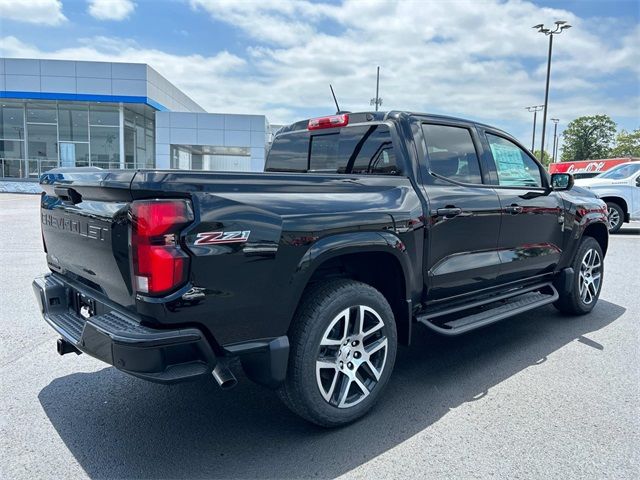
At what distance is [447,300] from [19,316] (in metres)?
4.20

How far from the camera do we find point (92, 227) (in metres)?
2.71

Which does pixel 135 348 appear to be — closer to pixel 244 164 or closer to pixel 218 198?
pixel 218 198

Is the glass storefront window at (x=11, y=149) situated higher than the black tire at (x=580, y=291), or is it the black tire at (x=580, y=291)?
the glass storefront window at (x=11, y=149)

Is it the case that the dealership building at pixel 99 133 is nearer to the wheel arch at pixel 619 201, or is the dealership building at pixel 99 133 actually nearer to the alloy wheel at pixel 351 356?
the wheel arch at pixel 619 201

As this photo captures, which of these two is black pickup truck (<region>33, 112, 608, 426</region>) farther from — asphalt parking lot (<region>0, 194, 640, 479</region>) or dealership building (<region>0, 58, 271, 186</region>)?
dealership building (<region>0, 58, 271, 186</region>)

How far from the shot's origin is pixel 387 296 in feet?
11.4

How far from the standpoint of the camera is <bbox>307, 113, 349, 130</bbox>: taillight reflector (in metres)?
3.97

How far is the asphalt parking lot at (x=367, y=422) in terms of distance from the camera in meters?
2.64

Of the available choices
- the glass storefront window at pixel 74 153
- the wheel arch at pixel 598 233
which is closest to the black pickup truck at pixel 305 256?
the wheel arch at pixel 598 233

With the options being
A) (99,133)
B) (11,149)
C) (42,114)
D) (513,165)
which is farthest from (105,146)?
(513,165)

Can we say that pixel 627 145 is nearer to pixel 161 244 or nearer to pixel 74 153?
pixel 74 153

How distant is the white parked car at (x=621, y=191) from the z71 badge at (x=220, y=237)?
40.5ft

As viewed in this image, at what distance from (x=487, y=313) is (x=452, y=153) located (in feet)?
4.39

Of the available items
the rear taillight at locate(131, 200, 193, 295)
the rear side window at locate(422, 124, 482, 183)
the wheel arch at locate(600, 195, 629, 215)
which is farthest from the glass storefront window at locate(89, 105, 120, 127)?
the rear taillight at locate(131, 200, 193, 295)
